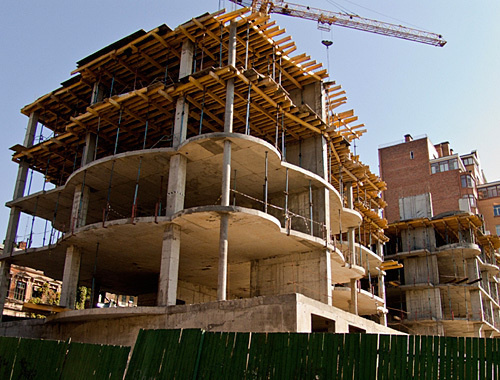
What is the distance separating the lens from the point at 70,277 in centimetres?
2602

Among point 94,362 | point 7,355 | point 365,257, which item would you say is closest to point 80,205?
point 7,355

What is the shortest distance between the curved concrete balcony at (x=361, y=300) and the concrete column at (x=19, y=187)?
66.9 ft

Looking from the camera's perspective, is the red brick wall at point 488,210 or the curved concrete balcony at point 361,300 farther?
the red brick wall at point 488,210

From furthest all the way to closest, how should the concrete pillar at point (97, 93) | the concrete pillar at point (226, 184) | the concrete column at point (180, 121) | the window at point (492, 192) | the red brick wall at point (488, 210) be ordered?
the window at point (492, 192)
the red brick wall at point (488, 210)
the concrete pillar at point (97, 93)
the concrete column at point (180, 121)
the concrete pillar at point (226, 184)

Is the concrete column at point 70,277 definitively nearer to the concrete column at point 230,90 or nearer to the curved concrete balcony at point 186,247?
the curved concrete balcony at point 186,247

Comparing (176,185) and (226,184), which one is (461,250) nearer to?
(226,184)

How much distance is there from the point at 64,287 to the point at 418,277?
32083 millimetres

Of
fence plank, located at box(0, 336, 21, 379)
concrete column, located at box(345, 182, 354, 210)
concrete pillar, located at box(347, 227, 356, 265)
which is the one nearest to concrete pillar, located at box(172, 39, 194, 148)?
fence plank, located at box(0, 336, 21, 379)

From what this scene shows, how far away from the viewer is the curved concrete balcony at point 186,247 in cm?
2252

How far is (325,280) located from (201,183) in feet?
26.7

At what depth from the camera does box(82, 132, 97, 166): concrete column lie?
29000mm

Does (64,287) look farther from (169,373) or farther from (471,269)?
(471,269)

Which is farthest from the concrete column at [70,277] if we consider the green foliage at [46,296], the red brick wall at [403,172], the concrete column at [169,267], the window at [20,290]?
the red brick wall at [403,172]

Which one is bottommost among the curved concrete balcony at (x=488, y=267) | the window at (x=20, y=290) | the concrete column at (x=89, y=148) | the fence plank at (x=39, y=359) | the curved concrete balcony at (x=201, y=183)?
the fence plank at (x=39, y=359)
